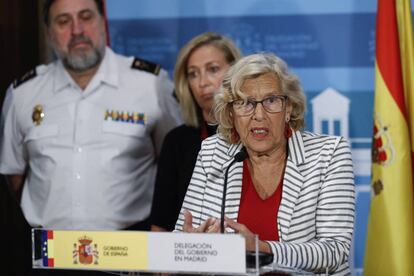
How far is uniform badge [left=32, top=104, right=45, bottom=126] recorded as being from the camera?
4368mm

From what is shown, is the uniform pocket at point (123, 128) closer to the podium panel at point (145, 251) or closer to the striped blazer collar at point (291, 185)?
the striped blazer collar at point (291, 185)

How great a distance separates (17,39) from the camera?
481 cm

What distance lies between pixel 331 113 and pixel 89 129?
1324mm

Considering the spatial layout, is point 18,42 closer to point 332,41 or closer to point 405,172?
point 332,41

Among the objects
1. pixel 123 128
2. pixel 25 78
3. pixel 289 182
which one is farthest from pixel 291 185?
pixel 25 78

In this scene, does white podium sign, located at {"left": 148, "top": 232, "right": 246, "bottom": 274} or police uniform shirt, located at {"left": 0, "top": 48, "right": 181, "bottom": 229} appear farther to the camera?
police uniform shirt, located at {"left": 0, "top": 48, "right": 181, "bottom": 229}

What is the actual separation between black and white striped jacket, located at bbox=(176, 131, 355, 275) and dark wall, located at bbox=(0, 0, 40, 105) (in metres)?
2.05

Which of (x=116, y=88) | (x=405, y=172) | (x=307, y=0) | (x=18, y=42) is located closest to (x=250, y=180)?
(x=405, y=172)

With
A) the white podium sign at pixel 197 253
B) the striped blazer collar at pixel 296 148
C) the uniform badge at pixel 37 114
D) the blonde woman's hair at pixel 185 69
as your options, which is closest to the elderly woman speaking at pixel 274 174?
the striped blazer collar at pixel 296 148

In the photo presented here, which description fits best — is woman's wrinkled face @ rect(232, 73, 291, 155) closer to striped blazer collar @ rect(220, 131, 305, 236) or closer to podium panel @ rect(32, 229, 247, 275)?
striped blazer collar @ rect(220, 131, 305, 236)

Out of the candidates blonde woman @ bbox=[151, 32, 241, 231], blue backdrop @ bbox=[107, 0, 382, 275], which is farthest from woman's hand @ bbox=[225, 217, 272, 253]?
blue backdrop @ bbox=[107, 0, 382, 275]

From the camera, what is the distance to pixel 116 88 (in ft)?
14.4

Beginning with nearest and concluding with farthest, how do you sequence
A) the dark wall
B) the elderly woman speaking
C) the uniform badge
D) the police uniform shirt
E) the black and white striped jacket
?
the black and white striped jacket → the elderly woman speaking → the police uniform shirt → the uniform badge → the dark wall

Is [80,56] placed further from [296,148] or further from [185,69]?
[296,148]
